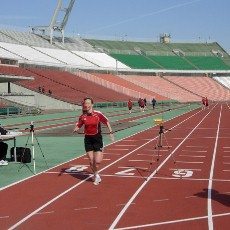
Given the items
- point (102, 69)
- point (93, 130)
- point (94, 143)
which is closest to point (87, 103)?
point (93, 130)

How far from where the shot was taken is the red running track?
7.33m

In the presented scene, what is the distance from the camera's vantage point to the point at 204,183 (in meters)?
10.4

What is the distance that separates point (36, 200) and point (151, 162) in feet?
17.6

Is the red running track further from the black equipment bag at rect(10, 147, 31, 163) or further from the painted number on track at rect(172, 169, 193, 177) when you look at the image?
the black equipment bag at rect(10, 147, 31, 163)

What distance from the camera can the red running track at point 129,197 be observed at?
7328 mm

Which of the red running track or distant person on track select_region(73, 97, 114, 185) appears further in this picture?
distant person on track select_region(73, 97, 114, 185)

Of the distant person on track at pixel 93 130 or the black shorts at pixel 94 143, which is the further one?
the black shorts at pixel 94 143

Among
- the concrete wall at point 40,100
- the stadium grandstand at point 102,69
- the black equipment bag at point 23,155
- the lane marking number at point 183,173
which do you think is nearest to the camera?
the lane marking number at point 183,173

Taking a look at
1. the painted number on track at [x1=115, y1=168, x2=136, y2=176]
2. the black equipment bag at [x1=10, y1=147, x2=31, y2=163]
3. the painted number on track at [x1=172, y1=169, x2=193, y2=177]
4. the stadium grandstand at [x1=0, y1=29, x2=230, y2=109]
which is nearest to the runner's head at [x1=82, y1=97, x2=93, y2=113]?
the painted number on track at [x1=115, y1=168, x2=136, y2=176]

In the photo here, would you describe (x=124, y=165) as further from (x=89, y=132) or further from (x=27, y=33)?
(x=27, y=33)

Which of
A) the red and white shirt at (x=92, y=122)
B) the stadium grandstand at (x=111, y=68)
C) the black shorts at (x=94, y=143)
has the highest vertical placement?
the stadium grandstand at (x=111, y=68)

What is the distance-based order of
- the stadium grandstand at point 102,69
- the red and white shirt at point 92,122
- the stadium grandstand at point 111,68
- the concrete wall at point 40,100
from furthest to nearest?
the stadium grandstand at point 111,68
the stadium grandstand at point 102,69
the concrete wall at point 40,100
the red and white shirt at point 92,122

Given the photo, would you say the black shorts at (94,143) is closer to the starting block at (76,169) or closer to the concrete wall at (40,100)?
the starting block at (76,169)

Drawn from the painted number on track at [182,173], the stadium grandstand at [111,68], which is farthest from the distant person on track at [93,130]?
the stadium grandstand at [111,68]
